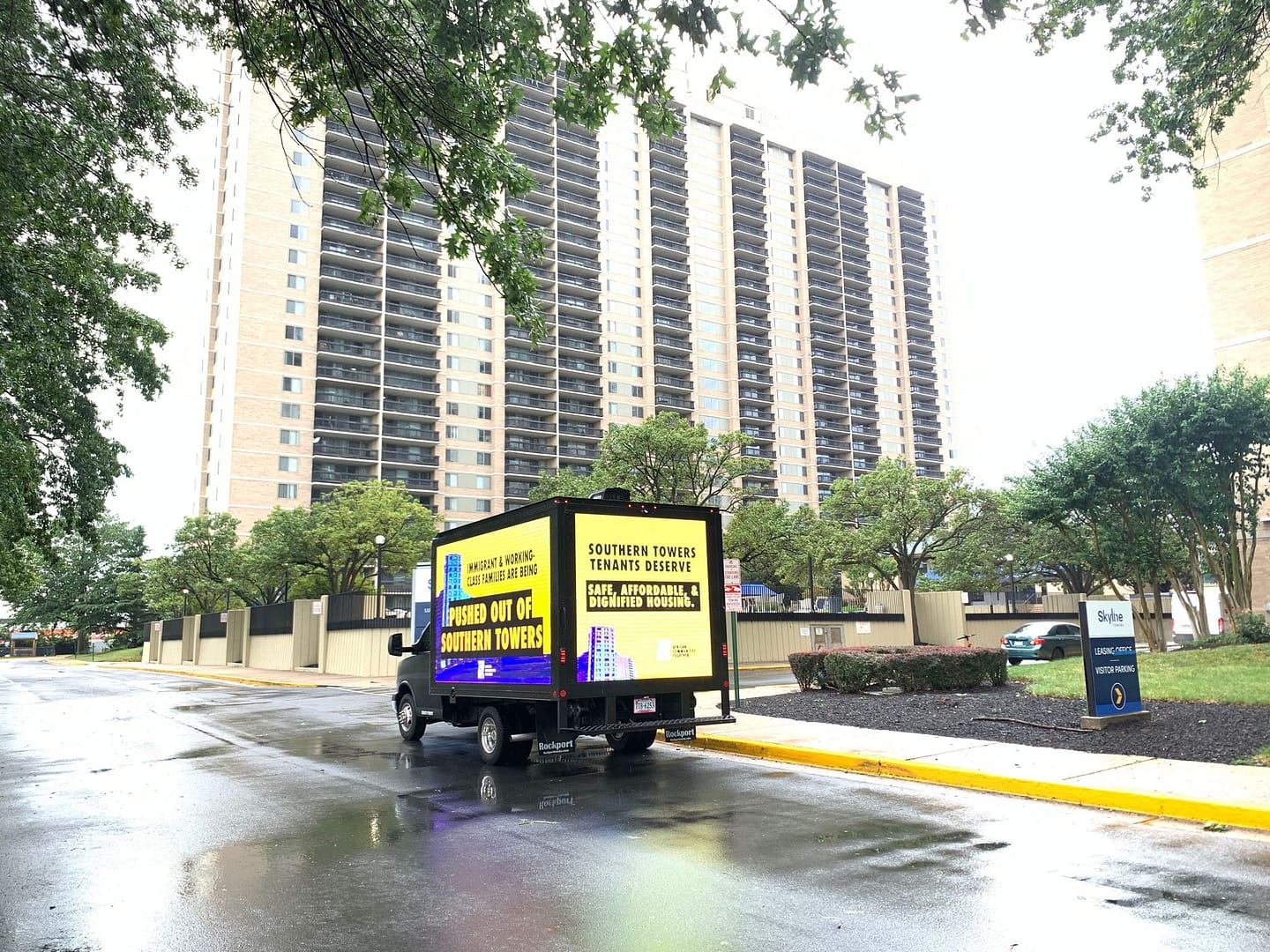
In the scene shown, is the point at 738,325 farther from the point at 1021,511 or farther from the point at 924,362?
the point at 1021,511

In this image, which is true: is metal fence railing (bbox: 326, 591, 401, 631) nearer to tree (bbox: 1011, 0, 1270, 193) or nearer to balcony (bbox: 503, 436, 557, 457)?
tree (bbox: 1011, 0, 1270, 193)

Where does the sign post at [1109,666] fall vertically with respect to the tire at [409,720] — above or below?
above

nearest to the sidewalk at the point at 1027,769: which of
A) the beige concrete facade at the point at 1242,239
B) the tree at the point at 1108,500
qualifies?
the tree at the point at 1108,500

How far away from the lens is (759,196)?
118938mm

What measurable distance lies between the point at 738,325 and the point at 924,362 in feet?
124

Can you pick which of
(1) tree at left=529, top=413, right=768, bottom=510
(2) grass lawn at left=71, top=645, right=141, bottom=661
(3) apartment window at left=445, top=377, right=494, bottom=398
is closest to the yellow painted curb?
(1) tree at left=529, top=413, right=768, bottom=510

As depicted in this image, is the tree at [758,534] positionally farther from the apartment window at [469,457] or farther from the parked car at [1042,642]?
the apartment window at [469,457]

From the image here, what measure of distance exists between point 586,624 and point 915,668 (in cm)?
860

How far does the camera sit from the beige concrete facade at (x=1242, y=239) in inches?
1099

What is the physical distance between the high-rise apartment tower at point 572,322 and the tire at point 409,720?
3890cm

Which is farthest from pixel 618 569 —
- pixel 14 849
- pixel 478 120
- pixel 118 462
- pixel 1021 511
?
pixel 1021 511

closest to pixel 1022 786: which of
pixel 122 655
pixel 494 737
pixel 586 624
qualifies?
pixel 586 624

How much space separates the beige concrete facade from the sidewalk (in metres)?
23.1

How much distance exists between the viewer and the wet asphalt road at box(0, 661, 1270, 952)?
15.7 ft
